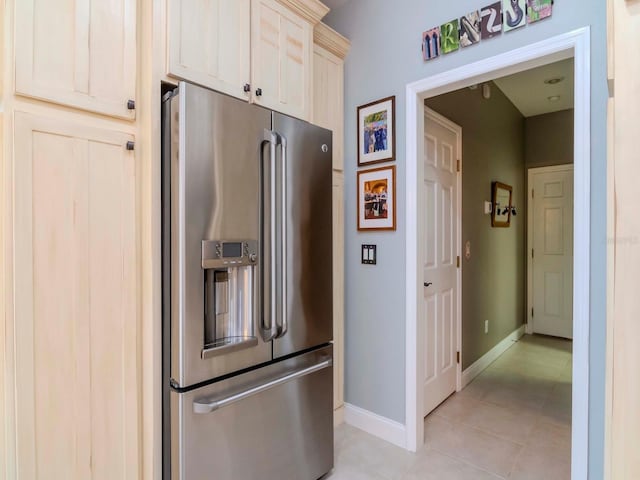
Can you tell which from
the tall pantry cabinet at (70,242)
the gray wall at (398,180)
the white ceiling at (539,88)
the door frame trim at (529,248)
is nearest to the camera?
the tall pantry cabinet at (70,242)

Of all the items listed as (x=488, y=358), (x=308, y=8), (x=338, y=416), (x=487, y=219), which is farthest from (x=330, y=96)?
(x=488, y=358)

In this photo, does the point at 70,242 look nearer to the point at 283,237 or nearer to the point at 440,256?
the point at 283,237

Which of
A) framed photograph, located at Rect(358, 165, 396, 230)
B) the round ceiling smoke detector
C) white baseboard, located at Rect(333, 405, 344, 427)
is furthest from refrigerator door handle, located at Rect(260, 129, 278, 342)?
the round ceiling smoke detector

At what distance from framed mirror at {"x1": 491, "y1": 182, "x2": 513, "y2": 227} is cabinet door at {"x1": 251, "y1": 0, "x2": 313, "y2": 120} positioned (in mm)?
2594

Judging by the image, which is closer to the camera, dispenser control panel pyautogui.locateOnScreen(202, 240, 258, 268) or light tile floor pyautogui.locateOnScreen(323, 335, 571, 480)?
dispenser control panel pyautogui.locateOnScreen(202, 240, 258, 268)

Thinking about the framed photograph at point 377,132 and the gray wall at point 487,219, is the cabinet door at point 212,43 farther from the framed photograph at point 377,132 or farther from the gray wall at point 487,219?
the gray wall at point 487,219

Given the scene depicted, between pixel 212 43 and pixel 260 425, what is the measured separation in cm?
172

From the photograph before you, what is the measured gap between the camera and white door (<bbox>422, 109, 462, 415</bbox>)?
8.27 feet

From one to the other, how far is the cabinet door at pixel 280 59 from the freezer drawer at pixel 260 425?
Result: 4.41 ft

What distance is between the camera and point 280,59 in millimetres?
1781

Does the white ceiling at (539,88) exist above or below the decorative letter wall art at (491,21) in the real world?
above

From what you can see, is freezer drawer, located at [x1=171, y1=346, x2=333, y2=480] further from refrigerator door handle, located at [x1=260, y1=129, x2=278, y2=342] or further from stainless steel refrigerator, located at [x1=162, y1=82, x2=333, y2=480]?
refrigerator door handle, located at [x1=260, y1=129, x2=278, y2=342]

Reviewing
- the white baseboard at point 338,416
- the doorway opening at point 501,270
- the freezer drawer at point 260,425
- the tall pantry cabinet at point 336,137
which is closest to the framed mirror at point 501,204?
the doorway opening at point 501,270

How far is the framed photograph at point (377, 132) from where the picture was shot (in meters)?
2.21
